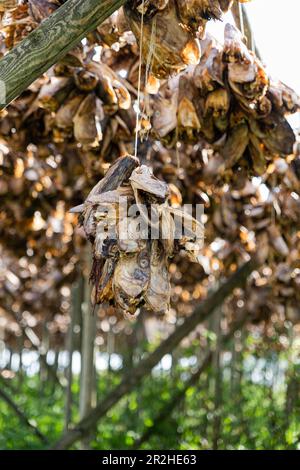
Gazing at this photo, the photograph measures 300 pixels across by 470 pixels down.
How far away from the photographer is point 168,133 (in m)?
1.92

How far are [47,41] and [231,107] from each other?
0.65 meters

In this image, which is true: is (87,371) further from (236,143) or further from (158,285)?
(158,285)

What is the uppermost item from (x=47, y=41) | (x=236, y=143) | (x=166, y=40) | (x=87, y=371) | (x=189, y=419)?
(x=47, y=41)

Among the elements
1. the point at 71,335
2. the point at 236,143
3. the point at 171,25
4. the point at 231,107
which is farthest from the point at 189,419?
the point at 171,25

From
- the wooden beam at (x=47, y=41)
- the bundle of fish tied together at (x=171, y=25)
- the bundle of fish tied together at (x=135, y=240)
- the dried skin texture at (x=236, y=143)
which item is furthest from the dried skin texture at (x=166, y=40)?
the dried skin texture at (x=236, y=143)

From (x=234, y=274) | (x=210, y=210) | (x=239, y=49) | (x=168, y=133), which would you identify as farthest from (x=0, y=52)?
(x=234, y=274)

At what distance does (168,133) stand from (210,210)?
4.24ft

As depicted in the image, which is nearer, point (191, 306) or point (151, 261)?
point (151, 261)

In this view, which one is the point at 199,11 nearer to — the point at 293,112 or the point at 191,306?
the point at 293,112

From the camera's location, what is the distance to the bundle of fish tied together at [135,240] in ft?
3.71

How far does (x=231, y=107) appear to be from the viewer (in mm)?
1854

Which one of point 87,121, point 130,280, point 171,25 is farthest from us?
point 87,121

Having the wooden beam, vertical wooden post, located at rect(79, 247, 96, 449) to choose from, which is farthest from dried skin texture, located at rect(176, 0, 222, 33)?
vertical wooden post, located at rect(79, 247, 96, 449)

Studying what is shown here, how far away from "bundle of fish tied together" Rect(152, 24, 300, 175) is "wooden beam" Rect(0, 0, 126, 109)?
1.57ft
